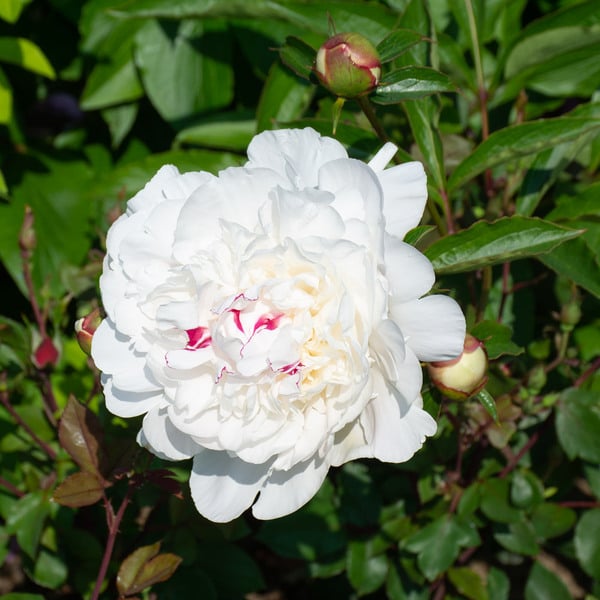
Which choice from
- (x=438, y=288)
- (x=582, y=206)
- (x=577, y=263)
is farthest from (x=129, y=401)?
(x=582, y=206)

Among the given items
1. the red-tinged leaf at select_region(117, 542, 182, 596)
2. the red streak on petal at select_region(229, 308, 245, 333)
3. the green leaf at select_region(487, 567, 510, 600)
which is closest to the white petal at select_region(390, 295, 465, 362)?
the red streak on petal at select_region(229, 308, 245, 333)

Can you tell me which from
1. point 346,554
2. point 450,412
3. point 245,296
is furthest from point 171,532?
point 245,296

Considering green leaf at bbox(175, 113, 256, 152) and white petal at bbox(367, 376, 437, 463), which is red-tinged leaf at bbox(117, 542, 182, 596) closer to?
white petal at bbox(367, 376, 437, 463)

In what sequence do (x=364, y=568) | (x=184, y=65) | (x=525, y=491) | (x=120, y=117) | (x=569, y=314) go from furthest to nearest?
(x=120, y=117), (x=184, y=65), (x=364, y=568), (x=525, y=491), (x=569, y=314)

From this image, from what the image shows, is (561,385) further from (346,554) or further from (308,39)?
(308,39)

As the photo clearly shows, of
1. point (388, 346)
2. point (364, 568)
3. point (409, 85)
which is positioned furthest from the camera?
point (364, 568)

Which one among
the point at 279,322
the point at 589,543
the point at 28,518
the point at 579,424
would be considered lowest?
the point at 589,543

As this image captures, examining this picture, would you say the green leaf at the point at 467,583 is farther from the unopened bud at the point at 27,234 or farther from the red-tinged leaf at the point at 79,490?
the unopened bud at the point at 27,234

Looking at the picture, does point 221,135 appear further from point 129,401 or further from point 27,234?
point 129,401
